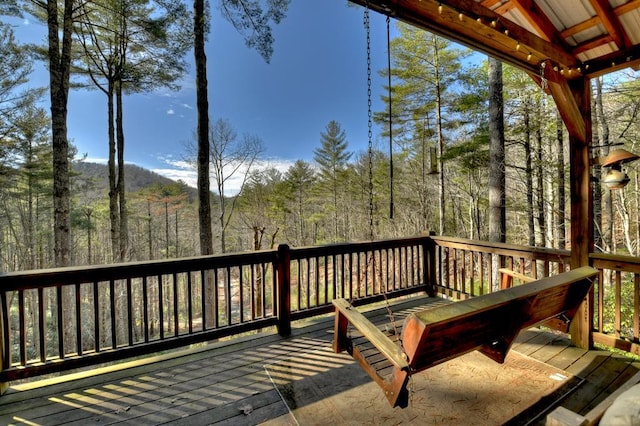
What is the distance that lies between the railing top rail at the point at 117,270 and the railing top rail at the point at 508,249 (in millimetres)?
2717

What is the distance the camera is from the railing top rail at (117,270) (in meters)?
2.29

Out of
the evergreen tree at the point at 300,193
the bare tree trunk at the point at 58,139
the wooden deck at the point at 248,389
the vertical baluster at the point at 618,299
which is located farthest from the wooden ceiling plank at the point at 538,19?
the evergreen tree at the point at 300,193

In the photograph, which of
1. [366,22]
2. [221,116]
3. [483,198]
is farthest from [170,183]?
[366,22]

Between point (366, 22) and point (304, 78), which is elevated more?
point (304, 78)

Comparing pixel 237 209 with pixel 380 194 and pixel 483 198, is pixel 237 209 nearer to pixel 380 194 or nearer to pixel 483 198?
pixel 380 194

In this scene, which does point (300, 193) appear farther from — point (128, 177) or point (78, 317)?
point (78, 317)

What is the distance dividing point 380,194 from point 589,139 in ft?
44.5

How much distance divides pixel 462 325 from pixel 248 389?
5.84ft

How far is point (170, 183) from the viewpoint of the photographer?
19.5 meters

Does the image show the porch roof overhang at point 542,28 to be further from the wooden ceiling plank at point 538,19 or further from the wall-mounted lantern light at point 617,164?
the wall-mounted lantern light at point 617,164

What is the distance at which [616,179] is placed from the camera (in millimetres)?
2396

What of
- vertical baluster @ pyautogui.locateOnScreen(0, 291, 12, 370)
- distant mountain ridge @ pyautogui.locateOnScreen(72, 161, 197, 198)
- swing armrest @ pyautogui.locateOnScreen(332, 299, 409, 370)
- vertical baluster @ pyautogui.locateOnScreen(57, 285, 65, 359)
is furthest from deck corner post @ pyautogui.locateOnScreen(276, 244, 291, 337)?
distant mountain ridge @ pyautogui.locateOnScreen(72, 161, 197, 198)

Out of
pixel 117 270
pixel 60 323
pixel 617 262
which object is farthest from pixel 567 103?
pixel 60 323

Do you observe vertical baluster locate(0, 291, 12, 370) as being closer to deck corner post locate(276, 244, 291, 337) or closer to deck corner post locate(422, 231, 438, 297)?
deck corner post locate(276, 244, 291, 337)
